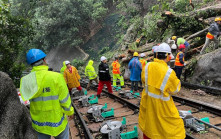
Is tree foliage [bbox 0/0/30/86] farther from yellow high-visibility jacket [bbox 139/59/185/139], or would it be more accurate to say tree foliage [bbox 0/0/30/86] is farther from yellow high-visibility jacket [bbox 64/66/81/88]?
yellow high-visibility jacket [bbox 139/59/185/139]

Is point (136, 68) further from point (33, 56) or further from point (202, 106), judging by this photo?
point (33, 56)

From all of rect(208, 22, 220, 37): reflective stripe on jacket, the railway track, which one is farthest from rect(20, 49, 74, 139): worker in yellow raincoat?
rect(208, 22, 220, 37): reflective stripe on jacket

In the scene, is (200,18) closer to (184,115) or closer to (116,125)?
(184,115)

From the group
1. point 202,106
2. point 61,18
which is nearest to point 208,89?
point 202,106

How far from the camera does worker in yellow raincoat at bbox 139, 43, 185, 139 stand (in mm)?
2623

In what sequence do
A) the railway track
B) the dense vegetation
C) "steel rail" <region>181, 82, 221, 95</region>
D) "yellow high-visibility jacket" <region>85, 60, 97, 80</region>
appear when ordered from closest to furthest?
1. the railway track
2. "steel rail" <region>181, 82, 221, 95</region>
3. "yellow high-visibility jacket" <region>85, 60, 97, 80</region>
4. the dense vegetation

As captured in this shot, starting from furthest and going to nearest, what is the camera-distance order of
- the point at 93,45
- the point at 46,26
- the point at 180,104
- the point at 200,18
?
the point at 93,45
the point at 46,26
the point at 200,18
the point at 180,104

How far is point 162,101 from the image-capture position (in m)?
2.68

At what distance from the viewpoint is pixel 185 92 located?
25.8 ft

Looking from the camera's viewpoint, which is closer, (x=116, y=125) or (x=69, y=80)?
(x=116, y=125)

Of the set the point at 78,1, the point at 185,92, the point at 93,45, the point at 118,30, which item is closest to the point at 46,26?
the point at 78,1

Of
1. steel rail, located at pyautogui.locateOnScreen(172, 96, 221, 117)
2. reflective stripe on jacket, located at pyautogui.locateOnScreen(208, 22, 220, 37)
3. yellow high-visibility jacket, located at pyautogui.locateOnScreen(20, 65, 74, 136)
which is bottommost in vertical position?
steel rail, located at pyautogui.locateOnScreen(172, 96, 221, 117)

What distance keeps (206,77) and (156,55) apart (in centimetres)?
643

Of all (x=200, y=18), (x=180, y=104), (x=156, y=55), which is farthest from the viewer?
(x=200, y=18)
